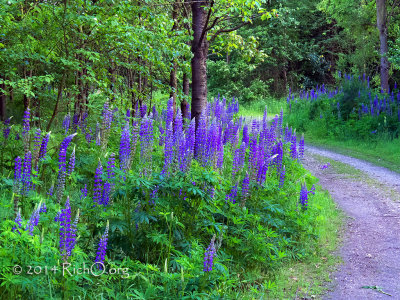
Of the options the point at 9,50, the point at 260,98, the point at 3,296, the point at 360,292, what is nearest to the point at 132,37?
the point at 9,50

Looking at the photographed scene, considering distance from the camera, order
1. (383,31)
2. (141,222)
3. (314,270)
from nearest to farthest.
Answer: (141,222)
(314,270)
(383,31)

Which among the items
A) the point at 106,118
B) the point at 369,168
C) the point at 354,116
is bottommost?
the point at 369,168

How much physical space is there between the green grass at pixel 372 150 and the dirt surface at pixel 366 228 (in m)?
0.59

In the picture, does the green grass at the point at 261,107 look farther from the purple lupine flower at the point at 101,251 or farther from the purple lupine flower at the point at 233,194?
the purple lupine flower at the point at 101,251

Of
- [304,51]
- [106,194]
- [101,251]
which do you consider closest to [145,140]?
[106,194]

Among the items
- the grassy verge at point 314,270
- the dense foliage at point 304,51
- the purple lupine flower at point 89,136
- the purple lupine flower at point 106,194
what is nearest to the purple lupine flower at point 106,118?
the purple lupine flower at point 89,136

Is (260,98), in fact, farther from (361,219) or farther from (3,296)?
(3,296)

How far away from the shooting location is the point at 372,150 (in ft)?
40.9

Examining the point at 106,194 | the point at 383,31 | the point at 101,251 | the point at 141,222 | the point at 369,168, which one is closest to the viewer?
the point at 101,251

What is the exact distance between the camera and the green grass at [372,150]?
36.4 ft

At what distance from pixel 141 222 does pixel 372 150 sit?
33.7 ft

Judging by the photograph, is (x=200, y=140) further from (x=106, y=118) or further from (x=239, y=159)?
(x=106, y=118)

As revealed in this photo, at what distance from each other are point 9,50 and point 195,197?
3412 mm

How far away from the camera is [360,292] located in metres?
4.50
